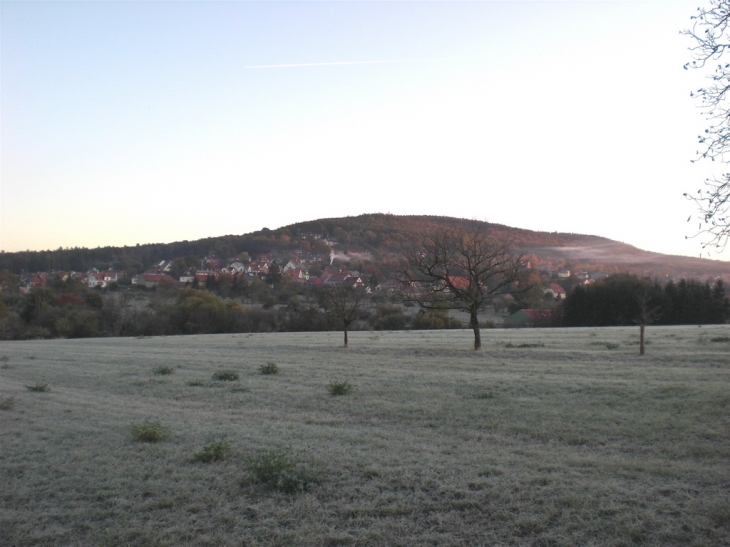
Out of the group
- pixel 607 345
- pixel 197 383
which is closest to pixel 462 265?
pixel 607 345

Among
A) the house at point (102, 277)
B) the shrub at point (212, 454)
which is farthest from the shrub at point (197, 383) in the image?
the house at point (102, 277)

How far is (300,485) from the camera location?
21.0 feet

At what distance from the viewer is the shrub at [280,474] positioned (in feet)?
21.1

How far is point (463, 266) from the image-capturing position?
2444 cm

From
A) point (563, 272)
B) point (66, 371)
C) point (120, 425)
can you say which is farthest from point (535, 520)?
point (563, 272)

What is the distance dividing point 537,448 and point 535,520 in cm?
290

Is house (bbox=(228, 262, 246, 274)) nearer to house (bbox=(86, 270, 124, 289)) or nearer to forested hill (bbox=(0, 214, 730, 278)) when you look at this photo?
Result: forested hill (bbox=(0, 214, 730, 278))

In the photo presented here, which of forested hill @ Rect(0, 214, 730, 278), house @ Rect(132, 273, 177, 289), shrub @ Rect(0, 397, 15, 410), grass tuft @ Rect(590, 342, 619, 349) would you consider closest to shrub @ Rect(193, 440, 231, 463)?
shrub @ Rect(0, 397, 15, 410)

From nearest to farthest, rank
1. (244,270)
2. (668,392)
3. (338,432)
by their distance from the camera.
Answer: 1. (338,432)
2. (668,392)
3. (244,270)

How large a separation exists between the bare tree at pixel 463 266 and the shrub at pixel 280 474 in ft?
57.6

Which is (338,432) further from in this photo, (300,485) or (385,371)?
(385,371)

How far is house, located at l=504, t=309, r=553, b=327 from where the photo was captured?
55562 millimetres

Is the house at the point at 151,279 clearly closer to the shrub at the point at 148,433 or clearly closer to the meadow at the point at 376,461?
the meadow at the point at 376,461

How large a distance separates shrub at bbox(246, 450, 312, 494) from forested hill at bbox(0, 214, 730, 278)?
72499 mm
